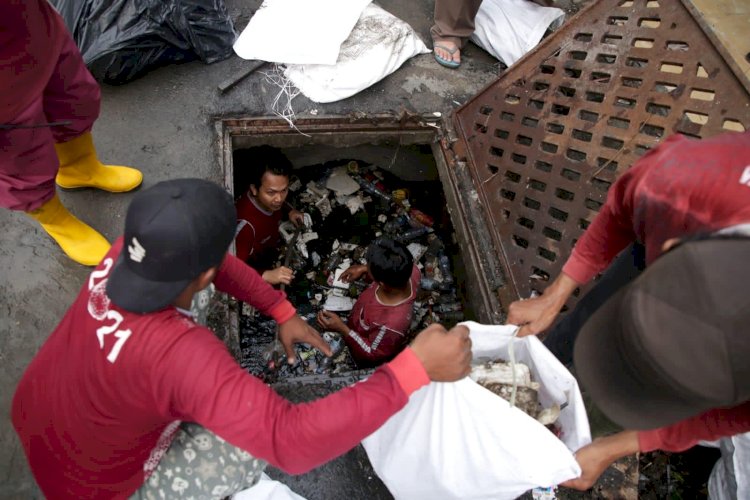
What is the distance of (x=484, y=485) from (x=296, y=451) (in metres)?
0.77

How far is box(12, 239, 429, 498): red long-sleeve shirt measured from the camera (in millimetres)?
1231

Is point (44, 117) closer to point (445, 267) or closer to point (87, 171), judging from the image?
point (87, 171)

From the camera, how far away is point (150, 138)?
9.41 ft

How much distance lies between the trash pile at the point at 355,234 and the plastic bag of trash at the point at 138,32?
4.42ft

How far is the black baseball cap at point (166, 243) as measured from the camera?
125 centimetres

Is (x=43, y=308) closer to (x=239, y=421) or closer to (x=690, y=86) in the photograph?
(x=239, y=421)

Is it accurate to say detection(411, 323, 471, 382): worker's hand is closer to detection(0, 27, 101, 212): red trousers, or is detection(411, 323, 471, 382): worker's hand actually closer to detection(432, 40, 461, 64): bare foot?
detection(0, 27, 101, 212): red trousers

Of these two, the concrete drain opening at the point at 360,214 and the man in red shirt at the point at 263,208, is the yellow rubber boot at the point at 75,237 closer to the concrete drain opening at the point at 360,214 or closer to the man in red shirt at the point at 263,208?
the concrete drain opening at the point at 360,214

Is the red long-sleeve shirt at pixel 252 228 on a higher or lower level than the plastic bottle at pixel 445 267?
higher

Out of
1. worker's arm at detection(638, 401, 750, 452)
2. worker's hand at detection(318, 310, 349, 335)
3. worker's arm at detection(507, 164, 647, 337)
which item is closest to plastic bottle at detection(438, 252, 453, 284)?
worker's hand at detection(318, 310, 349, 335)

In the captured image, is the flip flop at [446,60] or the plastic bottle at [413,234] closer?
the flip flop at [446,60]

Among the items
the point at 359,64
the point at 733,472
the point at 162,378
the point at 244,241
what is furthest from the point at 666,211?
the point at 244,241

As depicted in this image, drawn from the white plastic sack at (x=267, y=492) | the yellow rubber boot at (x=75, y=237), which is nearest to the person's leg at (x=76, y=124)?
the yellow rubber boot at (x=75, y=237)

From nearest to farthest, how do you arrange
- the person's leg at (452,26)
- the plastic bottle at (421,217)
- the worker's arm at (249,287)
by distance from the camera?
the worker's arm at (249,287)
the person's leg at (452,26)
the plastic bottle at (421,217)
